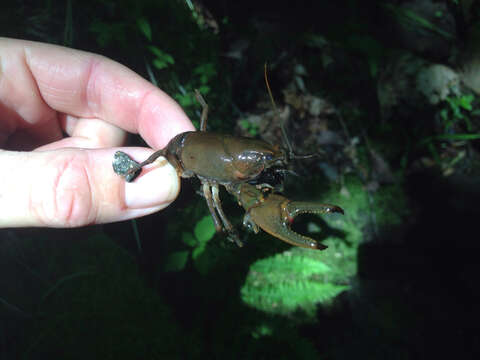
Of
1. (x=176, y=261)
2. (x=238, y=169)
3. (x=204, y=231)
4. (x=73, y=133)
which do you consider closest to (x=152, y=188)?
(x=238, y=169)

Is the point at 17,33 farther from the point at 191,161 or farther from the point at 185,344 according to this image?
the point at 185,344

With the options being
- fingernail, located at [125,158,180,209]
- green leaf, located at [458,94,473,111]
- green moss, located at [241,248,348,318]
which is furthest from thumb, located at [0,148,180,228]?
green leaf, located at [458,94,473,111]

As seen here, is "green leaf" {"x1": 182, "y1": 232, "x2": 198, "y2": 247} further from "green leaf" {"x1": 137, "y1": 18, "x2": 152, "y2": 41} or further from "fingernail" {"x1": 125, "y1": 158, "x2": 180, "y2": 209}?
"green leaf" {"x1": 137, "y1": 18, "x2": 152, "y2": 41}

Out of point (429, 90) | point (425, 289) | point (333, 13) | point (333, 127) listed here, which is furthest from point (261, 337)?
point (333, 13)

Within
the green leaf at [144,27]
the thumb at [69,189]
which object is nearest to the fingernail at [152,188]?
the thumb at [69,189]

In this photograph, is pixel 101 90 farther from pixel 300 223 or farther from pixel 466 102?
pixel 466 102

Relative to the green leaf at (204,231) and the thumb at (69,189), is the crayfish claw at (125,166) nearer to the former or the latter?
the thumb at (69,189)
